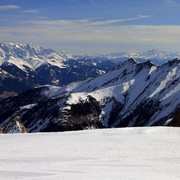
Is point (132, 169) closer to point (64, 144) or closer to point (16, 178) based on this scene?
point (16, 178)

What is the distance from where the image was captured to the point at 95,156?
76.6 feet

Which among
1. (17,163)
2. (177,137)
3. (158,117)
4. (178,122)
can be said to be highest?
(17,163)

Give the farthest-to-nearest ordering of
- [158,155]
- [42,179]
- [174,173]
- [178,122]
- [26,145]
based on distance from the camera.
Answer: [178,122] → [26,145] → [158,155] → [174,173] → [42,179]

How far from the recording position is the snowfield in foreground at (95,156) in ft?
61.7

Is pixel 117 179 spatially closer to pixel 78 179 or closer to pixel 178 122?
pixel 78 179

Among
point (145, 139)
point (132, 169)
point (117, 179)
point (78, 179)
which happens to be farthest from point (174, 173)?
point (145, 139)

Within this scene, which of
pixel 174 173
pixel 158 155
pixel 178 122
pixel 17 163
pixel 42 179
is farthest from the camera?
pixel 178 122

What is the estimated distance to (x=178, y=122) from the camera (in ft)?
190

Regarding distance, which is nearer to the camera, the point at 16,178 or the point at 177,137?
the point at 16,178

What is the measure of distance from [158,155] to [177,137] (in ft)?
25.9

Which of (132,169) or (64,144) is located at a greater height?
→ (132,169)

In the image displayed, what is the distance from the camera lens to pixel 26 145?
27688mm

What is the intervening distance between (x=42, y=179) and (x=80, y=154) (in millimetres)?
6799

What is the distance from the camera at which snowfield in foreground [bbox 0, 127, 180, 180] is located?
61.7ft
